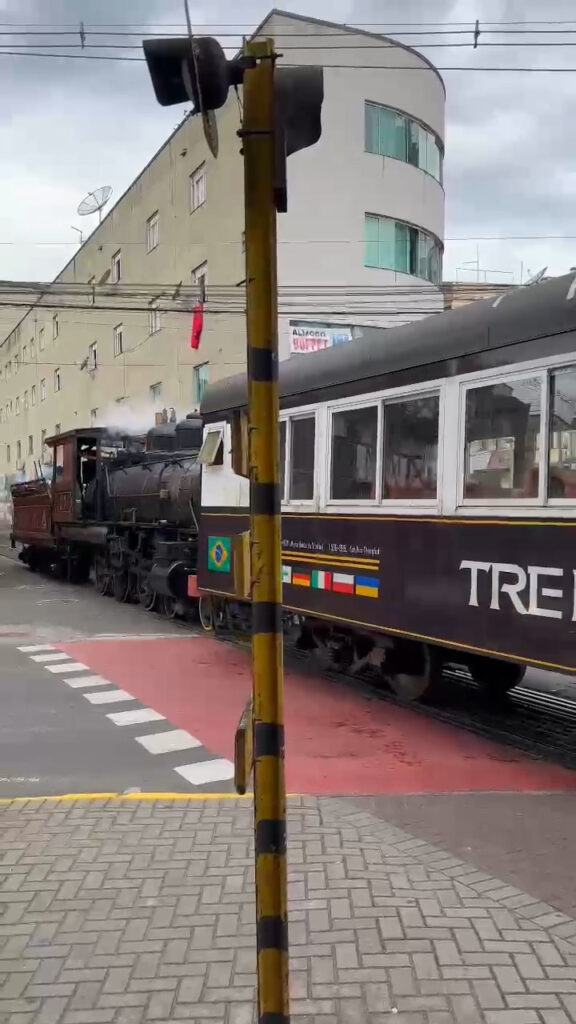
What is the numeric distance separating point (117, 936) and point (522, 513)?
3451 millimetres

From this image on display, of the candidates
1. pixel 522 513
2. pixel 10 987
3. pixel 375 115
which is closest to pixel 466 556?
pixel 522 513

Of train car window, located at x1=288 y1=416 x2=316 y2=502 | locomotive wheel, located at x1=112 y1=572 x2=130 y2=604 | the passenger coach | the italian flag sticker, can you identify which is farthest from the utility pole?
locomotive wheel, located at x1=112 y1=572 x2=130 y2=604

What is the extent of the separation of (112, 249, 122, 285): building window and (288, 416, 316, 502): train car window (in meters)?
27.9

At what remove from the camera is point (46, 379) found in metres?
47.7

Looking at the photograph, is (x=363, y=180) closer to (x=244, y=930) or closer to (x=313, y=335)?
(x=313, y=335)

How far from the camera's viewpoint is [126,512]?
16094mm

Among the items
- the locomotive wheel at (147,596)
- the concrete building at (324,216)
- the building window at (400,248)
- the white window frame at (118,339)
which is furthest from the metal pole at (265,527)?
the white window frame at (118,339)

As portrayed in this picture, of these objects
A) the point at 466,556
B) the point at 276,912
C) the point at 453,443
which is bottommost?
the point at 276,912

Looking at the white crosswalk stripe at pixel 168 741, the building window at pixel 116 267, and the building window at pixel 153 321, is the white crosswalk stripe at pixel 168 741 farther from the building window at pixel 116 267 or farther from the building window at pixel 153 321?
the building window at pixel 116 267

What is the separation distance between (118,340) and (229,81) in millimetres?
33800

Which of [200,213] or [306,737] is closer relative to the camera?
[306,737]

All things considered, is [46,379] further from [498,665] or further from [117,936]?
[117,936]

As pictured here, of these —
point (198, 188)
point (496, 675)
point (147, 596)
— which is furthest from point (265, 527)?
point (198, 188)

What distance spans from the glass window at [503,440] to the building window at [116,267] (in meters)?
30.3
